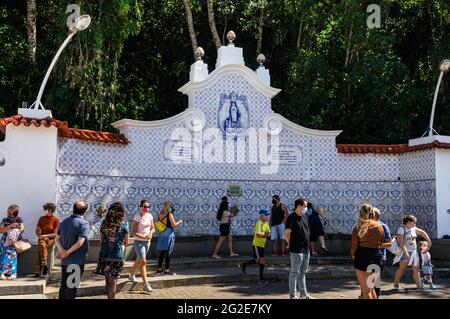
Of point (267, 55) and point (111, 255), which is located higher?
point (267, 55)

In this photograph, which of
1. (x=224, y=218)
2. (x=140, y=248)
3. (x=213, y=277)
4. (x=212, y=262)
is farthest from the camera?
(x=224, y=218)

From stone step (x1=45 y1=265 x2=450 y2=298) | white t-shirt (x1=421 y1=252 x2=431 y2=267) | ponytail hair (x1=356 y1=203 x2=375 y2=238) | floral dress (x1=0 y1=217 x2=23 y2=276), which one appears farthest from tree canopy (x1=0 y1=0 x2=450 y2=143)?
ponytail hair (x1=356 y1=203 x2=375 y2=238)

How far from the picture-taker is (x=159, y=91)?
21359mm

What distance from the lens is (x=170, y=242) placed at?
1054cm

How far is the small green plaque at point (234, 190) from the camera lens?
14.8 metres

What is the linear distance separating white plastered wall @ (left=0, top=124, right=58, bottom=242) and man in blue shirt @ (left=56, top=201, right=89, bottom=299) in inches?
180

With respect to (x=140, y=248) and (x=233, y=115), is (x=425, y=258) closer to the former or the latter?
(x=140, y=248)

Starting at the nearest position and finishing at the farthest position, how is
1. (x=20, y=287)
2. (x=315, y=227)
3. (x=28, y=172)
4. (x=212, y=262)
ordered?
(x=20, y=287)
(x=28, y=172)
(x=212, y=262)
(x=315, y=227)

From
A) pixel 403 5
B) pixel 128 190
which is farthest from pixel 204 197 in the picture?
pixel 403 5

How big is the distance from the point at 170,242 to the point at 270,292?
2184 mm

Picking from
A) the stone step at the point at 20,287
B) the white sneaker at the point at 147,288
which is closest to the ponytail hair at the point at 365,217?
the white sneaker at the point at 147,288

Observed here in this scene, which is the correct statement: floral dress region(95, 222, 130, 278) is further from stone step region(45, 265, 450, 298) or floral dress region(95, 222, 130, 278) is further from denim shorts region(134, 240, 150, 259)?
stone step region(45, 265, 450, 298)

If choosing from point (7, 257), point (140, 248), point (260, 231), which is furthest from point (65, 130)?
point (260, 231)

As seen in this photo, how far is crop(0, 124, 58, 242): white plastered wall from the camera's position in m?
11.2
